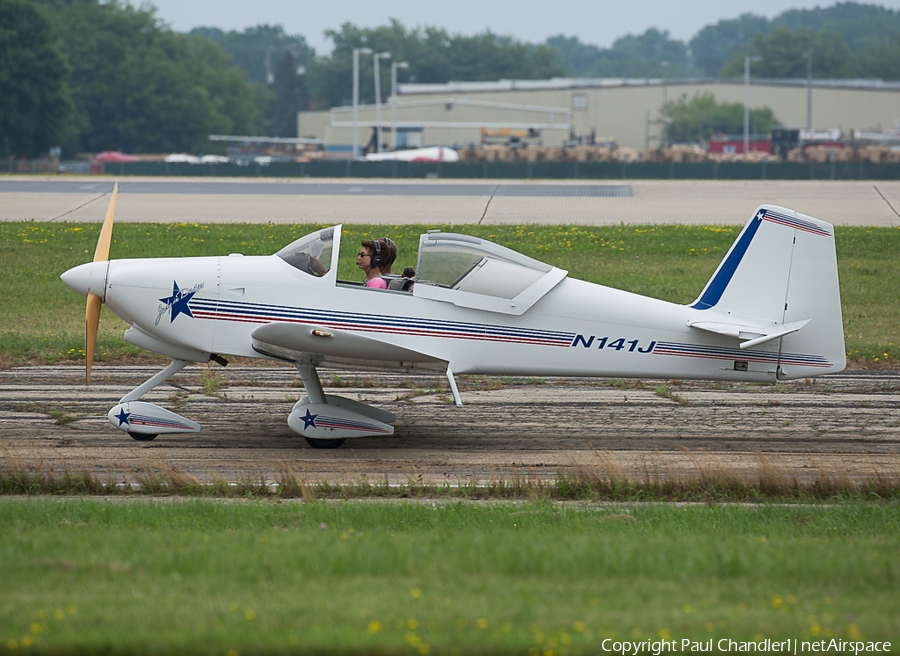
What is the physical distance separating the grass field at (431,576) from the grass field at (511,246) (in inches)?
311

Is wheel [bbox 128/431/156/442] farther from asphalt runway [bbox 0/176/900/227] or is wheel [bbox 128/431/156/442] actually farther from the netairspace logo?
asphalt runway [bbox 0/176/900/227]

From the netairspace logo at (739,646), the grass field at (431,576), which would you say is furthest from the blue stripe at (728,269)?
the netairspace logo at (739,646)

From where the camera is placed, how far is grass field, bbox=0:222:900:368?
48.3 ft

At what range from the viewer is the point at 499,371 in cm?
942

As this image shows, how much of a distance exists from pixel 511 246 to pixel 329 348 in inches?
535

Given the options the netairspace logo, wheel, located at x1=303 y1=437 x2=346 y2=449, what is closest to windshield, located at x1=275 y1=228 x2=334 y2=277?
wheel, located at x1=303 y1=437 x2=346 y2=449

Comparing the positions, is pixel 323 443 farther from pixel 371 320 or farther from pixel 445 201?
pixel 445 201

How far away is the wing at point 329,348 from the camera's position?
28.5ft

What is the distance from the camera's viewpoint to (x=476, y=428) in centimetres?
1037

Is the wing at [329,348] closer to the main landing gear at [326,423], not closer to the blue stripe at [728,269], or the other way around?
the main landing gear at [326,423]

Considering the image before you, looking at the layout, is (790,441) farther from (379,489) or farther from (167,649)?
(167,649)

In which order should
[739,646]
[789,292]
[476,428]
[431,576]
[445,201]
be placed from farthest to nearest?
[445,201]
[476,428]
[789,292]
[431,576]
[739,646]

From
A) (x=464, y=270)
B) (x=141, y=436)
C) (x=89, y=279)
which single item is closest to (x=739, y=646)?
(x=464, y=270)

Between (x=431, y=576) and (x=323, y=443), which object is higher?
(x=431, y=576)
